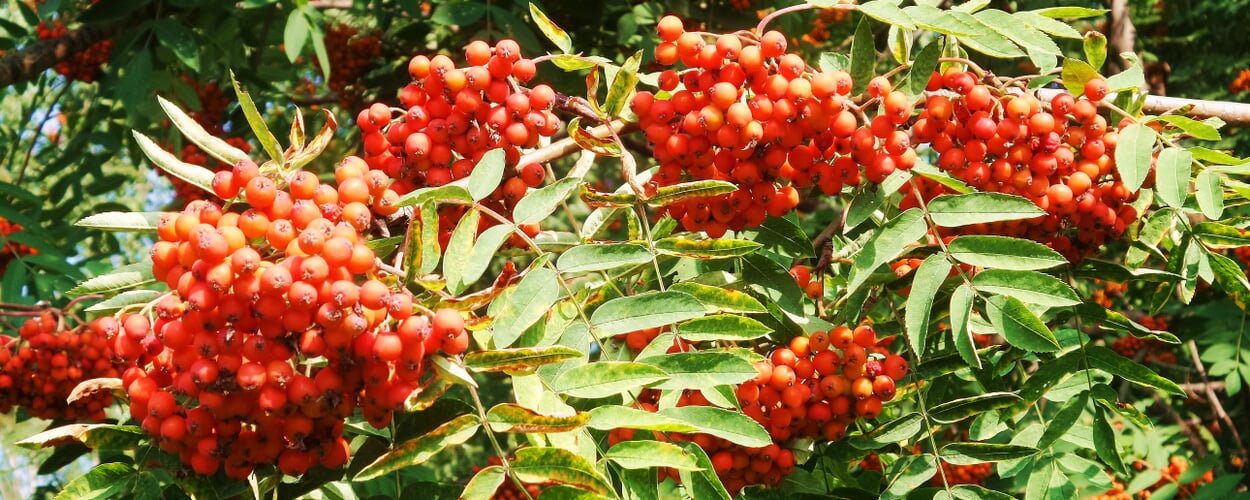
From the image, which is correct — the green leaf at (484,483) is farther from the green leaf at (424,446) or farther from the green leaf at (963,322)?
the green leaf at (963,322)

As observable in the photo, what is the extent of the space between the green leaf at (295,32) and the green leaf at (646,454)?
93.9 inches

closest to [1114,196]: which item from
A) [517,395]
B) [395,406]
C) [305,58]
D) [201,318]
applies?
[517,395]

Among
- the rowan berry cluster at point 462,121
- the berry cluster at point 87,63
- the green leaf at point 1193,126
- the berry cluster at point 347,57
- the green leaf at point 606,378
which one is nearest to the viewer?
the green leaf at point 606,378

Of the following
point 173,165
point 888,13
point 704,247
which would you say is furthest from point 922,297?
point 173,165

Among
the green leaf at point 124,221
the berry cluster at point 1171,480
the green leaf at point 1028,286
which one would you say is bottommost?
the berry cluster at point 1171,480

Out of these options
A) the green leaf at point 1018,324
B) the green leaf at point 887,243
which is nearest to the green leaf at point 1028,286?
the green leaf at point 1018,324

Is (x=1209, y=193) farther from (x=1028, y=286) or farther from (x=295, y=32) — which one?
(x=295, y=32)

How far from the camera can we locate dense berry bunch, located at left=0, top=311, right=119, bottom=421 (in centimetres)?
330

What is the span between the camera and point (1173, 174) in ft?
6.79

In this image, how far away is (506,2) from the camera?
4141mm

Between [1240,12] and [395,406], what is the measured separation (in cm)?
594

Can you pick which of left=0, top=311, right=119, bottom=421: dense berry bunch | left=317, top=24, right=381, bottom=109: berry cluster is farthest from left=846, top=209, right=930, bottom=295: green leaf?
left=317, top=24, right=381, bottom=109: berry cluster

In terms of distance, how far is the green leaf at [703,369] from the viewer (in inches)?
66.9

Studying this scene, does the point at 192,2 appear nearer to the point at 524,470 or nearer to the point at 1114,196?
the point at 524,470
